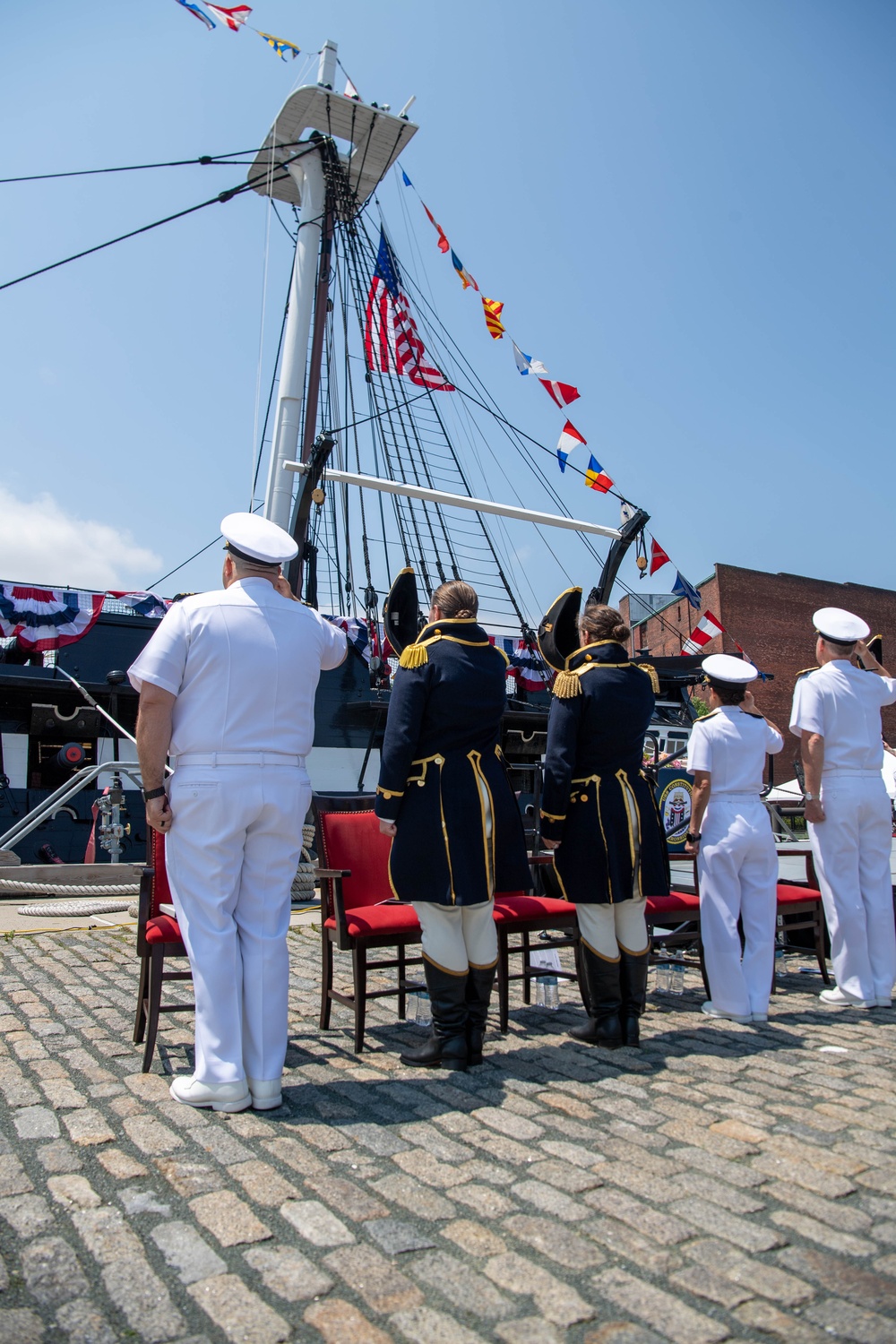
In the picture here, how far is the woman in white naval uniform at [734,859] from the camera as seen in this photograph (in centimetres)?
392

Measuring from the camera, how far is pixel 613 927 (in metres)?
3.58

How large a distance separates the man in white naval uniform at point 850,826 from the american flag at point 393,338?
31.6 feet

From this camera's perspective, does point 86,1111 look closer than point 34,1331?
No

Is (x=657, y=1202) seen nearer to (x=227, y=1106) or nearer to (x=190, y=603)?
(x=227, y=1106)

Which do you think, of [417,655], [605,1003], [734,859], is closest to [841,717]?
[734,859]

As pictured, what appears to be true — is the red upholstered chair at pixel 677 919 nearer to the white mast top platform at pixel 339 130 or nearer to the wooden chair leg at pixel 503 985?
the wooden chair leg at pixel 503 985

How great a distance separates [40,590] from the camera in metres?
11.7

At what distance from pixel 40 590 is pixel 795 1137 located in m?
11.4

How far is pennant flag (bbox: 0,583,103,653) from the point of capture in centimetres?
1159

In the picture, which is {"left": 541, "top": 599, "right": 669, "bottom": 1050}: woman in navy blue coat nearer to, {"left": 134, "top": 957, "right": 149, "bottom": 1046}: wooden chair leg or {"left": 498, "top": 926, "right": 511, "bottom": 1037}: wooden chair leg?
{"left": 498, "top": 926, "right": 511, "bottom": 1037}: wooden chair leg

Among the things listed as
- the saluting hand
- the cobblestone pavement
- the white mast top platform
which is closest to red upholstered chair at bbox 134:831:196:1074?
the cobblestone pavement

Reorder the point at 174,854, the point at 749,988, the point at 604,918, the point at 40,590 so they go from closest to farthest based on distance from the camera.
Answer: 1. the point at 174,854
2. the point at 604,918
3. the point at 749,988
4. the point at 40,590

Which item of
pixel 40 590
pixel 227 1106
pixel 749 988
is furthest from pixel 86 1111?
pixel 40 590

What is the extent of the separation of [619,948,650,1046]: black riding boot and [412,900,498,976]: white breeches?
62 centimetres
